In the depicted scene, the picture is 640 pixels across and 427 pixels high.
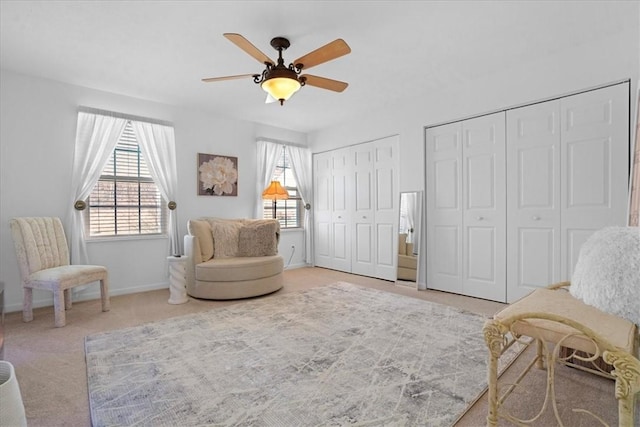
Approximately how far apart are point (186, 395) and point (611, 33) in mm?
4267

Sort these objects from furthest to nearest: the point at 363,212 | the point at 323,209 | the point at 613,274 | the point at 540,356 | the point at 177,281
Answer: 1. the point at 323,209
2. the point at 363,212
3. the point at 177,281
4. the point at 540,356
5. the point at 613,274

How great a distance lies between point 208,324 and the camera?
9.61 ft

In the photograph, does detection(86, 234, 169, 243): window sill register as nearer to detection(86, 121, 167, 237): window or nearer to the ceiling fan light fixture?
detection(86, 121, 167, 237): window

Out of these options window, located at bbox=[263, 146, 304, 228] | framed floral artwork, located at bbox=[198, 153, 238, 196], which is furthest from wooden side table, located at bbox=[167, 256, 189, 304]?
window, located at bbox=[263, 146, 304, 228]

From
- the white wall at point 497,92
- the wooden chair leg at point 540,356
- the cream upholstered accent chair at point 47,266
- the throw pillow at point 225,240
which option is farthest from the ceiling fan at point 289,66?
the cream upholstered accent chair at point 47,266

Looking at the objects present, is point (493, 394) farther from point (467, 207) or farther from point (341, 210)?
point (341, 210)

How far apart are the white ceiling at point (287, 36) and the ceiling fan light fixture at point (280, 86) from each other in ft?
1.51

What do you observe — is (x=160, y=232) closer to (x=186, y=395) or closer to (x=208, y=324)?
(x=208, y=324)

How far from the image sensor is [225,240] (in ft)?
14.0

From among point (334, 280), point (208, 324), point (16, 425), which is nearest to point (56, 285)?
point (208, 324)

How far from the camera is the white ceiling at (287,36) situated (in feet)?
7.78

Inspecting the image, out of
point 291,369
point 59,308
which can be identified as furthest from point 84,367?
point 291,369

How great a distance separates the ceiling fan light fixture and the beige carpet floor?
2361 mm

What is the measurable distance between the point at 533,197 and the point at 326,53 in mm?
2576
